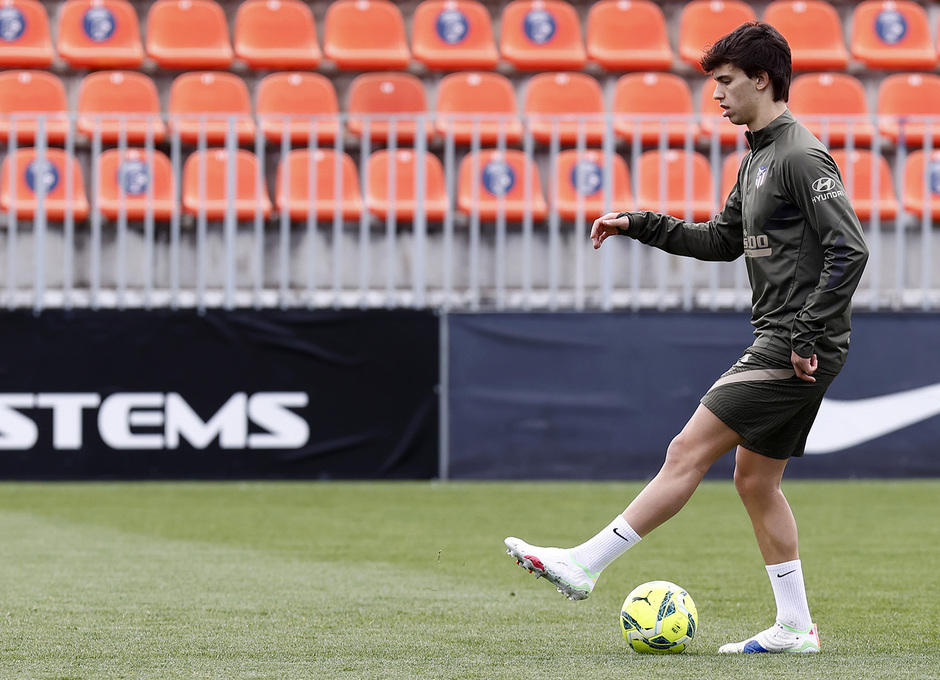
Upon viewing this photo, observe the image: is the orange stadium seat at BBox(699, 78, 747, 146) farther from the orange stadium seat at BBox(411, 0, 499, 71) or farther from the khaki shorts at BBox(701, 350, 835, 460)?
the khaki shorts at BBox(701, 350, 835, 460)

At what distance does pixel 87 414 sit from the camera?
8.73 m

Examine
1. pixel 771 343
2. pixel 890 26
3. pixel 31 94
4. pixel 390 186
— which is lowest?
pixel 771 343

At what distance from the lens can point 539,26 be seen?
1198cm

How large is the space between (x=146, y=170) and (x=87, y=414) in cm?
180

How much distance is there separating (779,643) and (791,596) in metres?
0.13

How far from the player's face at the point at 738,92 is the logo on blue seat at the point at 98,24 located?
29.6 feet

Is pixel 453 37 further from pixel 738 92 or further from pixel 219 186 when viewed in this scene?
pixel 738 92

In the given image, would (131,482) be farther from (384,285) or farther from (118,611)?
(118,611)

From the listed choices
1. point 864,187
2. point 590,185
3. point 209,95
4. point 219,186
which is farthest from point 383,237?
point 864,187

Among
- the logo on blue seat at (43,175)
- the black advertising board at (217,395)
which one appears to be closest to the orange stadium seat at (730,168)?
the black advertising board at (217,395)

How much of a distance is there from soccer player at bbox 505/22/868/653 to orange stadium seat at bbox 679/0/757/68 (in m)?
8.78

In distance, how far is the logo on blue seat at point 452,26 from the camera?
38.9ft

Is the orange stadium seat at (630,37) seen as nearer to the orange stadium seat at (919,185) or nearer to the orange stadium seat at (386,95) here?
the orange stadium seat at (386,95)

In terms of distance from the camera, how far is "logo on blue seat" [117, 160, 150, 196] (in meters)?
9.40
